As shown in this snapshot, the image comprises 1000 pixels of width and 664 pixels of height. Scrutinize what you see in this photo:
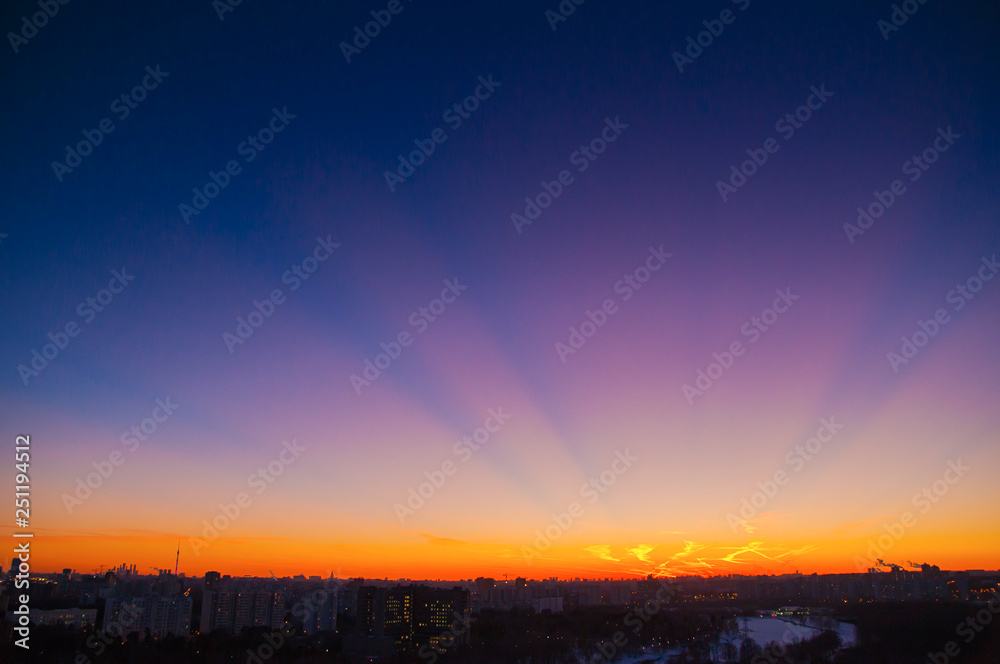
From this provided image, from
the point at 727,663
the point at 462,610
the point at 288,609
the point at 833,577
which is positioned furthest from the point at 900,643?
the point at 833,577

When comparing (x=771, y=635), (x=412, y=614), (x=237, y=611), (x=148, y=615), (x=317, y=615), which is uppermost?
(x=148, y=615)

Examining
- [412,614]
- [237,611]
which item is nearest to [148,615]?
[237,611]

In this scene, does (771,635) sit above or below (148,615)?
below

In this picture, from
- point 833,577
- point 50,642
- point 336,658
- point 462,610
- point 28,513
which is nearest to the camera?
point 28,513

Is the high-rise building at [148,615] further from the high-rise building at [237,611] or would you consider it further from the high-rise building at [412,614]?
the high-rise building at [412,614]

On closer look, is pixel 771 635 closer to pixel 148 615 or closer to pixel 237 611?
pixel 237 611

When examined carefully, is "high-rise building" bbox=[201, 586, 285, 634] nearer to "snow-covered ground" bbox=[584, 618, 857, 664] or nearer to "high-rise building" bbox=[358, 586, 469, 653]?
"high-rise building" bbox=[358, 586, 469, 653]

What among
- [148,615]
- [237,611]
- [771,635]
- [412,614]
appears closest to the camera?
[148,615]

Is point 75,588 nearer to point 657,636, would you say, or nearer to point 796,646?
point 657,636

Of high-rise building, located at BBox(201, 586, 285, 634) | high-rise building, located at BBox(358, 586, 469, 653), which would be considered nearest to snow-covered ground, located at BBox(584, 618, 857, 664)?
high-rise building, located at BBox(358, 586, 469, 653)

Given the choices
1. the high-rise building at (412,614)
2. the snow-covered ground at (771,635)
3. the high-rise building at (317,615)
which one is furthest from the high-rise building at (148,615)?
the snow-covered ground at (771,635)

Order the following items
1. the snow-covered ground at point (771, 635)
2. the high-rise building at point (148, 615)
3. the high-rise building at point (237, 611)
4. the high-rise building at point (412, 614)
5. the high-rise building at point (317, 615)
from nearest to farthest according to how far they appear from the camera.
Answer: the high-rise building at point (148, 615), the snow-covered ground at point (771, 635), the high-rise building at point (412, 614), the high-rise building at point (237, 611), the high-rise building at point (317, 615)
